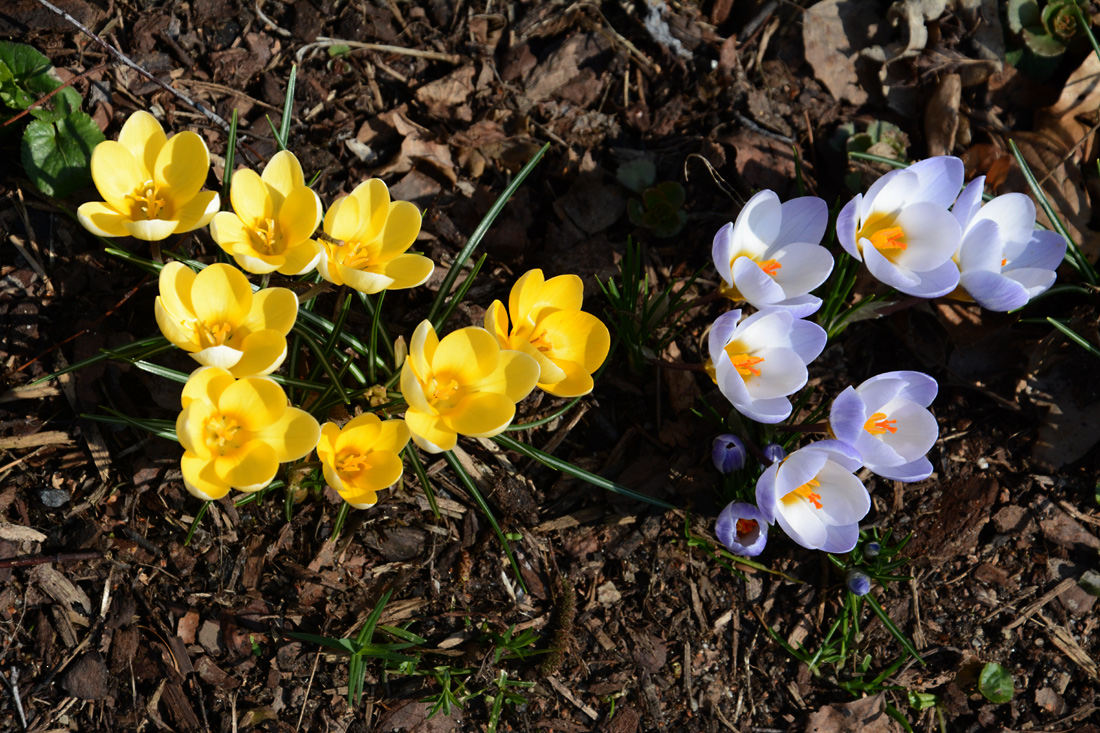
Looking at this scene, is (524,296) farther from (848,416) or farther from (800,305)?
(848,416)

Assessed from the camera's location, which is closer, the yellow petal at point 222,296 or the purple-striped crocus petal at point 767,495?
the yellow petal at point 222,296

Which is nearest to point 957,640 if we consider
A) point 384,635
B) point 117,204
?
point 384,635

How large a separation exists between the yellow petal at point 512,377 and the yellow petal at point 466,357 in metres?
0.02

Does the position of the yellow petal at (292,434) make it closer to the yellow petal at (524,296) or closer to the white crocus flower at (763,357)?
the yellow petal at (524,296)

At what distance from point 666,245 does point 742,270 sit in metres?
0.66

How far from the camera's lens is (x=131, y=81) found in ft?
7.93

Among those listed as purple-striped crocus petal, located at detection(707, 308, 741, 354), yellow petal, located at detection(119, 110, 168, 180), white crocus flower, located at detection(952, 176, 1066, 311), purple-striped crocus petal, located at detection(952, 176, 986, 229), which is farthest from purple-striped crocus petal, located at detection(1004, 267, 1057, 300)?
yellow petal, located at detection(119, 110, 168, 180)

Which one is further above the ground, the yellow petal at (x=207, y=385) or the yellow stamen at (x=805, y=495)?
the yellow petal at (x=207, y=385)

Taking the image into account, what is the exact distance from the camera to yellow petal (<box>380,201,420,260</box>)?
1.92 meters

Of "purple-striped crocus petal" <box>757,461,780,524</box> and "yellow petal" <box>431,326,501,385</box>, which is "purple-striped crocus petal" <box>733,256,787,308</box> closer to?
"purple-striped crocus petal" <box>757,461,780,524</box>

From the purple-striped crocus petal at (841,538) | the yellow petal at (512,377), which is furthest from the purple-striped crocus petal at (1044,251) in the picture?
the yellow petal at (512,377)

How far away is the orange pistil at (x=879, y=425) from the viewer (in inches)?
83.9

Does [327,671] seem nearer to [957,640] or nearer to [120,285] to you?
[120,285]

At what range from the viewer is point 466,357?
1779 mm
